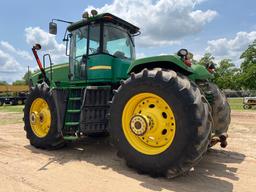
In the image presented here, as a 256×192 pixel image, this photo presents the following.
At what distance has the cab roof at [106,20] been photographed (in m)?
6.23

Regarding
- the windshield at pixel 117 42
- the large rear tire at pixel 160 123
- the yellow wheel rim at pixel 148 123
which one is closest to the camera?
the large rear tire at pixel 160 123

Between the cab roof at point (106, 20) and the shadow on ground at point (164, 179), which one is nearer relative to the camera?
the shadow on ground at point (164, 179)

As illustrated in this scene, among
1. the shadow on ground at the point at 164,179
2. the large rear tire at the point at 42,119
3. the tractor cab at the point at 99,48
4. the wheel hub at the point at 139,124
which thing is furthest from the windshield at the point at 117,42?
the shadow on ground at the point at 164,179

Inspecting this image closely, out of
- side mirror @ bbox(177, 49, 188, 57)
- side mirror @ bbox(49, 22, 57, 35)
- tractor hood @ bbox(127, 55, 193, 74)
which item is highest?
side mirror @ bbox(49, 22, 57, 35)

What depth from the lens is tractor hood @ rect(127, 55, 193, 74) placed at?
15.7 feet

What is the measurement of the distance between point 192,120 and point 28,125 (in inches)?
175

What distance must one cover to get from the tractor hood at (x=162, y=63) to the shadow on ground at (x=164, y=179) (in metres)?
1.78

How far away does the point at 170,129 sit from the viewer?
14.6 feet

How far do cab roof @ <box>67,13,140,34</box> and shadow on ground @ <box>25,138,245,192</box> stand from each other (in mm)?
2893

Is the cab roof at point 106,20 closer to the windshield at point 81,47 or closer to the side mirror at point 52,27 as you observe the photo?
the windshield at point 81,47

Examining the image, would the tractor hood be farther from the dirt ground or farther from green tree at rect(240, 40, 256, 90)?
green tree at rect(240, 40, 256, 90)

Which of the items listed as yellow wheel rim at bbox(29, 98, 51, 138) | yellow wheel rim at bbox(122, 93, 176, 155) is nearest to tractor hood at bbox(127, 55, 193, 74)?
yellow wheel rim at bbox(122, 93, 176, 155)

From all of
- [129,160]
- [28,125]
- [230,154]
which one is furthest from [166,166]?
[28,125]

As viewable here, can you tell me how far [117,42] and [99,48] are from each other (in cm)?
56
